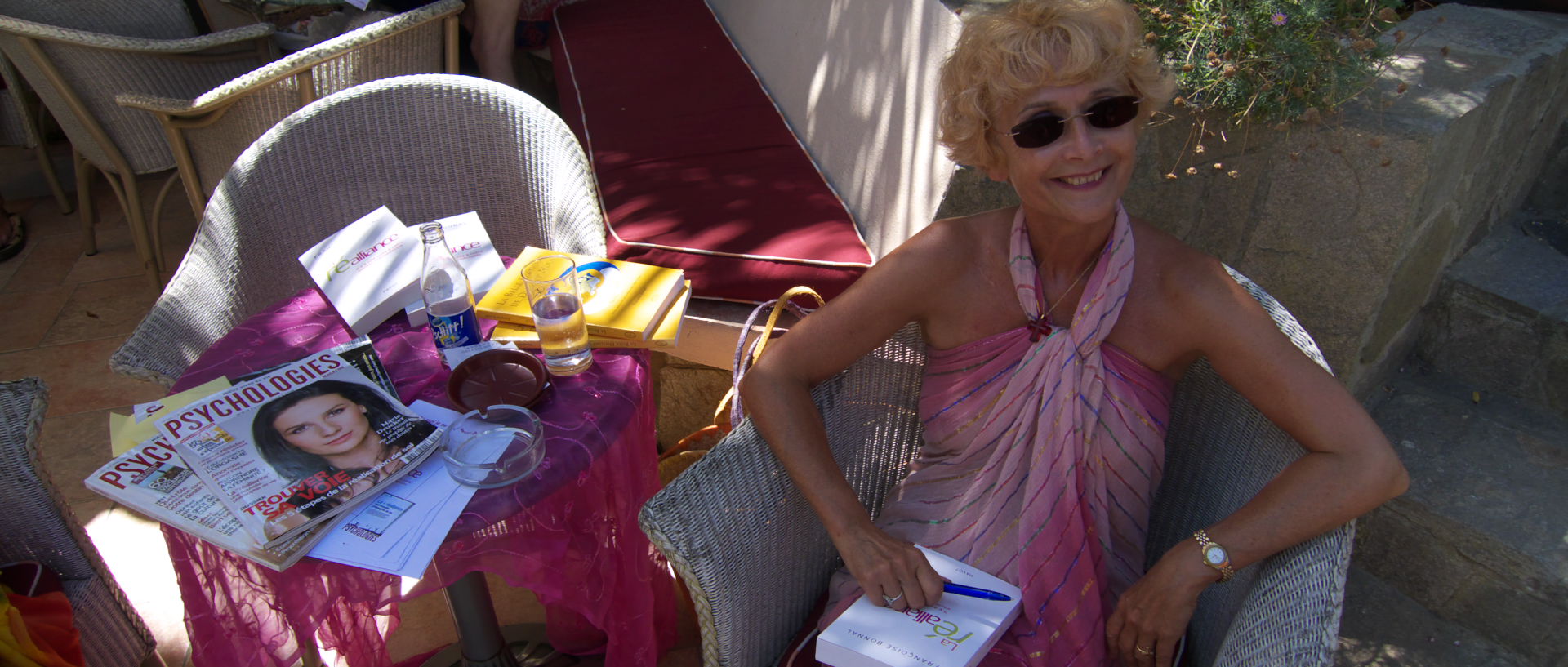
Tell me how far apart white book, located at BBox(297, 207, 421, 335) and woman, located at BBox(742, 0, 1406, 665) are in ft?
2.80

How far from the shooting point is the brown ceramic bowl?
1779mm

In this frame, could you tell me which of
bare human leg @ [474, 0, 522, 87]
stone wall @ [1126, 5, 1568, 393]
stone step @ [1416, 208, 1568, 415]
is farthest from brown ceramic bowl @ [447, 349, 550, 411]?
bare human leg @ [474, 0, 522, 87]

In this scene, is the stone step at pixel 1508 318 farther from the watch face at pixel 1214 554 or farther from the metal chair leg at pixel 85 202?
the metal chair leg at pixel 85 202

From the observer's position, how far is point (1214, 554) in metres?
1.47

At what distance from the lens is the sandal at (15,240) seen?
4363mm

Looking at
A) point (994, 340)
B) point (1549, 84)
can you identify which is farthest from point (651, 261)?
point (1549, 84)

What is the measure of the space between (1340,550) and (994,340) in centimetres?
63

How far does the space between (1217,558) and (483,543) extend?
1.14m

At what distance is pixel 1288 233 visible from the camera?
2174 mm

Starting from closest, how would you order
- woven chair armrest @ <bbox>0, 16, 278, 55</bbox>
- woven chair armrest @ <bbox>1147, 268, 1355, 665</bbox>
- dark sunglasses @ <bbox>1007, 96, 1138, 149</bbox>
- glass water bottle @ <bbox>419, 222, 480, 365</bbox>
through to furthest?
woven chair armrest @ <bbox>1147, 268, 1355, 665</bbox> < dark sunglasses @ <bbox>1007, 96, 1138, 149</bbox> < glass water bottle @ <bbox>419, 222, 480, 365</bbox> < woven chair armrest @ <bbox>0, 16, 278, 55</bbox>

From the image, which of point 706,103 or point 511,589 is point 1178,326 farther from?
point 706,103

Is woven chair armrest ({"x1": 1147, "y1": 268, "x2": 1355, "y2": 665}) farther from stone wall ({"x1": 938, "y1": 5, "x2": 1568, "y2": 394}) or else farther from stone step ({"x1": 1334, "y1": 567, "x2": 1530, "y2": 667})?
stone step ({"x1": 1334, "y1": 567, "x2": 1530, "y2": 667})

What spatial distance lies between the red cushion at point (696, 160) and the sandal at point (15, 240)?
256cm

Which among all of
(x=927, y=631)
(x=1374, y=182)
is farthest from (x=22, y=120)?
(x=1374, y=182)
